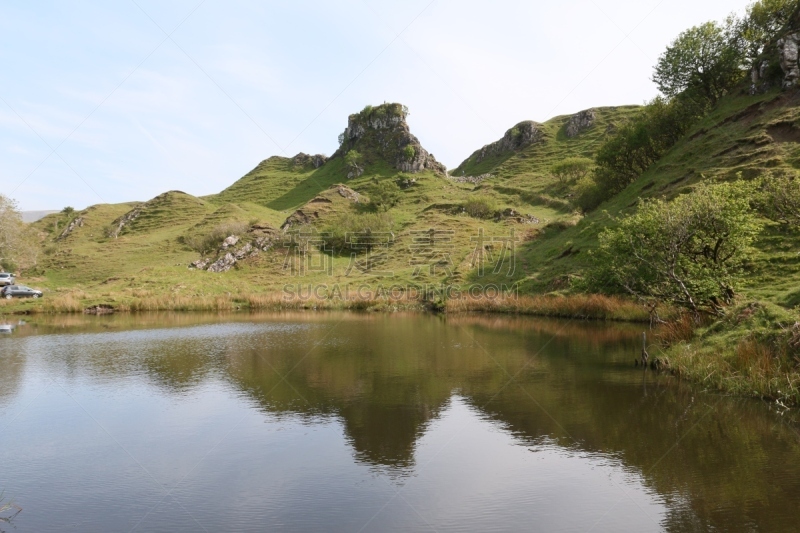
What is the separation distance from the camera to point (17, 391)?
82.2 feet

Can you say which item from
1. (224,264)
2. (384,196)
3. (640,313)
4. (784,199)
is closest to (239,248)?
(224,264)

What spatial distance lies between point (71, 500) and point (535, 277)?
182 feet

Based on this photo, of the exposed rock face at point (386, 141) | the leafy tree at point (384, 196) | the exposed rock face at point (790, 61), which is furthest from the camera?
the exposed rock face at point (386, 141)

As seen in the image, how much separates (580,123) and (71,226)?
6112 inches

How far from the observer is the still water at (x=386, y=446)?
12.2 meters

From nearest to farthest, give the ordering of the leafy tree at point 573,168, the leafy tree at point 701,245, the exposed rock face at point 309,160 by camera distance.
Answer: the leafy tree at point 701,245 < the leafy tree at point 573,168 < the exposed rock face at point 309,160

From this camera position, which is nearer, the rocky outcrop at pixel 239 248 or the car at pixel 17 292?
the car at pixel 17 292

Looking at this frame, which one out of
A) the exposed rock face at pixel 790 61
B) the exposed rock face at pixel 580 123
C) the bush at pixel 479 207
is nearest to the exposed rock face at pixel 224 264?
the bush at pixel 479 207

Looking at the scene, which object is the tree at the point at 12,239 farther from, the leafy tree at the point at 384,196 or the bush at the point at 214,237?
the leafy tree at the point at 384,196

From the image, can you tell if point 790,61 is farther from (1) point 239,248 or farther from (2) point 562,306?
(1) point 239,248

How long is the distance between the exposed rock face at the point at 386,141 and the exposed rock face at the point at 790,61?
96.9m

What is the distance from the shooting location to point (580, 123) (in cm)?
17988

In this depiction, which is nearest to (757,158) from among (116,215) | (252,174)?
(116,215)

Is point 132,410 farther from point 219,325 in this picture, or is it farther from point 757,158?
point 757,158
